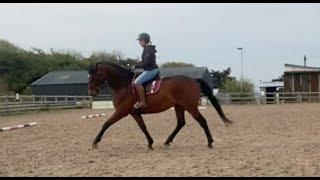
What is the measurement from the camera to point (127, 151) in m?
9.76

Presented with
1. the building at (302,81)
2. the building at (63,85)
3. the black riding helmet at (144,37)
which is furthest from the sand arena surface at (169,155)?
the building at (63,85)

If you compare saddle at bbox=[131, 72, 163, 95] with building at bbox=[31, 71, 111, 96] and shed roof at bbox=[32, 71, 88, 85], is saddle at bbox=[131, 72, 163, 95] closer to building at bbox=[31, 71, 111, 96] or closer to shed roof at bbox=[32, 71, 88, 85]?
shed roof at bbox=[32, 71, 88, 85]

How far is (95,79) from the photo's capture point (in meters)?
10.5

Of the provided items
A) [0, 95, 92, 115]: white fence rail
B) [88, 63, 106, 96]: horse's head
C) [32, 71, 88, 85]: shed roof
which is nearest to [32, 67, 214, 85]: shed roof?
[32, 71, 88, 85]: shed roof

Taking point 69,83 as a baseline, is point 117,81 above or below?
below

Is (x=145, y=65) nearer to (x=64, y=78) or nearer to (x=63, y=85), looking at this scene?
(x=63, y=85)

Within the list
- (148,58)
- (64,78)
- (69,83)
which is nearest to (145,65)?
(148,58)

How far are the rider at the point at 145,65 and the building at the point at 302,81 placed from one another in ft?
150

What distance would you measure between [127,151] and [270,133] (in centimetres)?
459

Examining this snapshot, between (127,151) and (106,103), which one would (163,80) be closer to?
(127,151)

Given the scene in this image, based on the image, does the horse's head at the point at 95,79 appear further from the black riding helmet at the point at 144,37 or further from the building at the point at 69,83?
the building at the point at 69,83

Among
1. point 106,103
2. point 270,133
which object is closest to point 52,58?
point 106,103

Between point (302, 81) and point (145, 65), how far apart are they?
46.8m

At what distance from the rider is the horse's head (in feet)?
2.63
